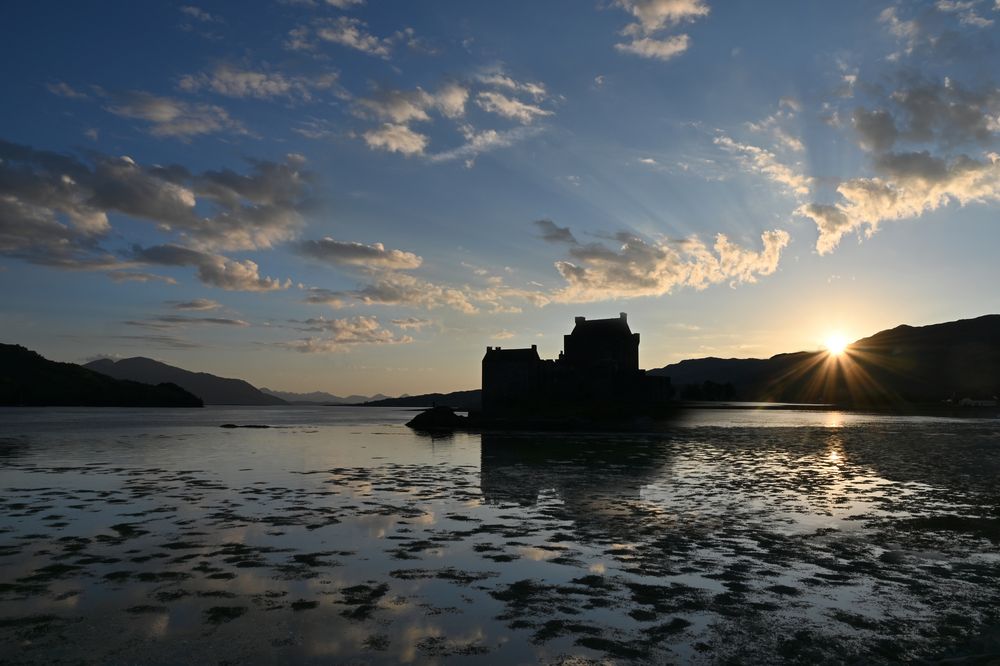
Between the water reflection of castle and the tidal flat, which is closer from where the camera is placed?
the tidal flat

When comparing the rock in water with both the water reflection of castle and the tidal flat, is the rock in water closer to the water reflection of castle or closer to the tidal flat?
the water reflection of castle

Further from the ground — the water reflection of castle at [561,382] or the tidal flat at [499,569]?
the water reflection of castle at [561,382]

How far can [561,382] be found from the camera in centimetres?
9125

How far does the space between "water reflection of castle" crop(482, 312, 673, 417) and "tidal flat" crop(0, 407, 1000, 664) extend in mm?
62591

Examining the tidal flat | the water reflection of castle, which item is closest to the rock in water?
the water reflection of castle

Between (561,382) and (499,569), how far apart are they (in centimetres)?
8056

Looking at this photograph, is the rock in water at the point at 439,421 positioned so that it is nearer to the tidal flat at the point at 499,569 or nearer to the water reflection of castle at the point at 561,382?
the water reflection of castle at the point at 561,382

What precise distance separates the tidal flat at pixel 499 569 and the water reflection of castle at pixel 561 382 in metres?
Result: 62.6

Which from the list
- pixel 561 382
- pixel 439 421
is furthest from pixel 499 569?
pixel 561 382

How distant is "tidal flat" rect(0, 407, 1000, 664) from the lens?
25.3ft

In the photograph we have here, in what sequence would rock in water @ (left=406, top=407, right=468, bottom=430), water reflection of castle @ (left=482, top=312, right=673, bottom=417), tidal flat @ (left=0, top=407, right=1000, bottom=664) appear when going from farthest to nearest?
water reflection of castle @ (left=482, top=312, right=673, bottom=417) < rock in water @ (left=406, top=407, right=468, bottom=430) < tidal flat @ (left=0, top=407, right=1000, bottom=664)

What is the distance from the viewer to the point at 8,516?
53.3ft

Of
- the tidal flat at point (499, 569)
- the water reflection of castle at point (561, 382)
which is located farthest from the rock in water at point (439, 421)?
the tidal flat at point (499, 569)

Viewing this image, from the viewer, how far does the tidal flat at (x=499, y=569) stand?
25.3ft
